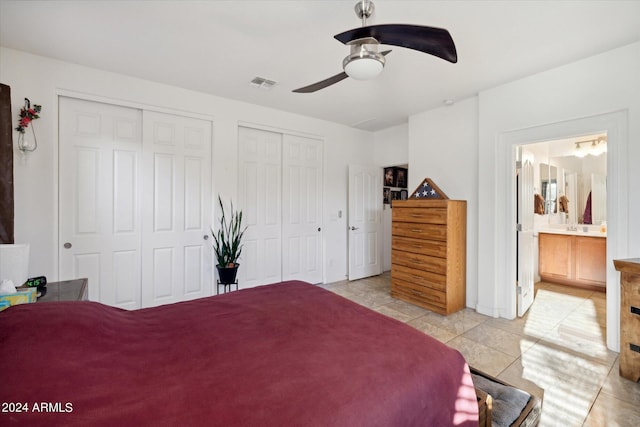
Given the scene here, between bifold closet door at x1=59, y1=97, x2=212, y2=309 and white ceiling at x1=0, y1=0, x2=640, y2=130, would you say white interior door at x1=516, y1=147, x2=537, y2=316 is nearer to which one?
white ceiling at x1=0, y1=0, x2=640, y2=130

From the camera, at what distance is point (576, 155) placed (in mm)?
4332

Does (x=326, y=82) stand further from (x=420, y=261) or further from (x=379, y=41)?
(x=420, y=261)

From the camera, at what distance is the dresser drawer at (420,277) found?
3.22 m

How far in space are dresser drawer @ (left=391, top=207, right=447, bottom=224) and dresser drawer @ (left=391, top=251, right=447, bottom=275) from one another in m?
A: 0.44

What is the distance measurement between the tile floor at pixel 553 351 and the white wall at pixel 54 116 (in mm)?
2699

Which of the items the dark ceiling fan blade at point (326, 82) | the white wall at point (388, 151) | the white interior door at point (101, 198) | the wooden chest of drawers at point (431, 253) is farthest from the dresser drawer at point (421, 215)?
the white interior door at point (101, 198)

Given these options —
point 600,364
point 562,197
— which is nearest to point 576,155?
point 562,197

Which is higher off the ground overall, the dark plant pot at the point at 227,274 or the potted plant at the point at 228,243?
the potted plant at the point at 228,243

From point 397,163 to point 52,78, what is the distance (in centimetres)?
433

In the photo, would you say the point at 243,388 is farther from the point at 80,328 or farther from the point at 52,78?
the point at 52,78

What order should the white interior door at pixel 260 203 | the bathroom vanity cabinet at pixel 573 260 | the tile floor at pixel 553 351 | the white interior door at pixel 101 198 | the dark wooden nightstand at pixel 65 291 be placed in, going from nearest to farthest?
the tile floor at pixel 553 351
the dark wooden nightstand at pixel 65 291
the white interior door at pixel 101 198
the white interior door at pixel 260 203
the bathroom vanity cabinet at pixel 573 260

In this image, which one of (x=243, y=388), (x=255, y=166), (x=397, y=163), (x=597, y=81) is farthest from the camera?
(x=397, y=163)

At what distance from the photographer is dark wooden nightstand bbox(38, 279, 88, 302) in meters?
2.03

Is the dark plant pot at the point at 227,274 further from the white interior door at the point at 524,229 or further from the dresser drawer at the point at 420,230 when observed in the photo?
the white interior door at the point at 524,229
